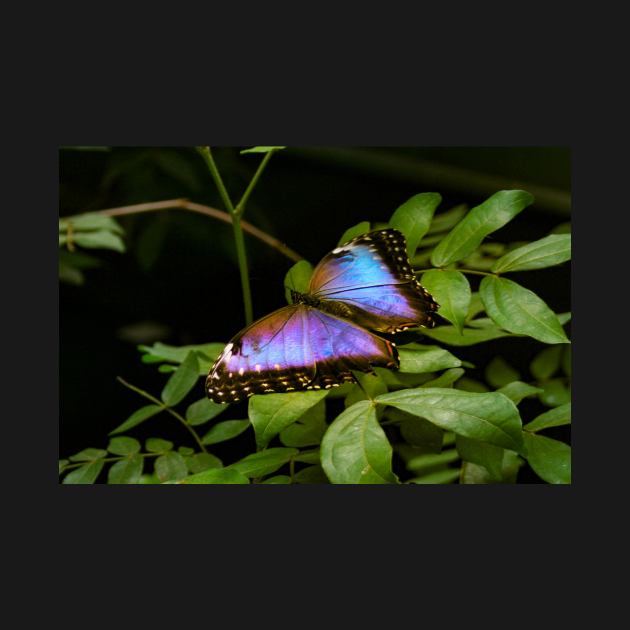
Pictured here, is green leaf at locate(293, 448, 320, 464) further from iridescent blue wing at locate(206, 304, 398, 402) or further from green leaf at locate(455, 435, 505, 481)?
green leaf at locate(455, 435, 505, 481)

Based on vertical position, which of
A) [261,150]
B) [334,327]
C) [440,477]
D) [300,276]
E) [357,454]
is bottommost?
[440,477]

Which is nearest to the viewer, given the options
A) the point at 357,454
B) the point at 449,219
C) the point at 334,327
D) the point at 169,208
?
the point at 357,454

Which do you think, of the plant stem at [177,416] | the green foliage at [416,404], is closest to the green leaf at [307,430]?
the green foliage at [416,404]

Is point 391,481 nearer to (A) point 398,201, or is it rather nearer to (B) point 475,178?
(A) point 398,201

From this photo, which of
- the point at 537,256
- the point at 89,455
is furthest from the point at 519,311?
the point at 89,455

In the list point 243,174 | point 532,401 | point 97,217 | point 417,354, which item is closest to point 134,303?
point 97,217

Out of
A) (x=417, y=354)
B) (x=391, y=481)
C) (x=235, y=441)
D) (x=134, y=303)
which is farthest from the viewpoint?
(x=134, y=303)

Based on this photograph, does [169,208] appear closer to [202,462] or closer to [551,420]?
[202,462]

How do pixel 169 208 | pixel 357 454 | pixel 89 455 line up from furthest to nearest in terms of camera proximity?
pixel 169 208 → pixel 89 455 → pixel 357 454

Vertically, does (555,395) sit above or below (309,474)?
above
